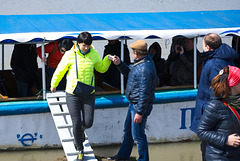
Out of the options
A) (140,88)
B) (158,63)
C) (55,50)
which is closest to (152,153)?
(158,63)

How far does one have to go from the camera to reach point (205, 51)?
189 inches

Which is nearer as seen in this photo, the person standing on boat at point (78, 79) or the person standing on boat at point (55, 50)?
the person standing on boat at point (78, 79)

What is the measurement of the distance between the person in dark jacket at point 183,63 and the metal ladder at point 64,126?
1.95 metres

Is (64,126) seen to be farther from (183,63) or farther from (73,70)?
(183,63)

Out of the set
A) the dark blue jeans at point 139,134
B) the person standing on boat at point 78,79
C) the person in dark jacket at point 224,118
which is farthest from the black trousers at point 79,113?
the person in dark jacket at point 224,118

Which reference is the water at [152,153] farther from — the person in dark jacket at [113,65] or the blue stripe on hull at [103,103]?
the person in dark jacket at [113,65]

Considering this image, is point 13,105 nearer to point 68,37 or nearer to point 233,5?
point 68,37

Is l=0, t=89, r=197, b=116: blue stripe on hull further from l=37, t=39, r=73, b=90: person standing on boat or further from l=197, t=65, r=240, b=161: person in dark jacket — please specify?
l=197, t=65, r=240, b=161: person in dark jacket

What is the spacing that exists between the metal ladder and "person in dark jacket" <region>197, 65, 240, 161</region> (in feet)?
7.21

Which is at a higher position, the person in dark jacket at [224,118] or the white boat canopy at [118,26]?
the white boat canopy at [118,26]

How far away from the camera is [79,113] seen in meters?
5.20

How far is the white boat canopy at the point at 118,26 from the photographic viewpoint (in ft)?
20.0

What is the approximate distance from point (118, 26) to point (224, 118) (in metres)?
3.89

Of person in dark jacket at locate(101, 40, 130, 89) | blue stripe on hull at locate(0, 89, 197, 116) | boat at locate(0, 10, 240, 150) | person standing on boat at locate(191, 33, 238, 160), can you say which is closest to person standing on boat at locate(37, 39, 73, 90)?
boat at locate(0, 10, 240, 150)
